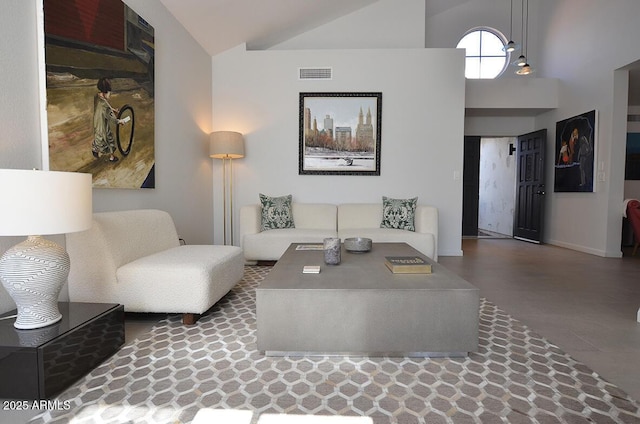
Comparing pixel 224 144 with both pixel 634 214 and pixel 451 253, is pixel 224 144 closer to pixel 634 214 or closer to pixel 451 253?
pixel 451 253

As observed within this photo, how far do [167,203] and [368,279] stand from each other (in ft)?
8.13

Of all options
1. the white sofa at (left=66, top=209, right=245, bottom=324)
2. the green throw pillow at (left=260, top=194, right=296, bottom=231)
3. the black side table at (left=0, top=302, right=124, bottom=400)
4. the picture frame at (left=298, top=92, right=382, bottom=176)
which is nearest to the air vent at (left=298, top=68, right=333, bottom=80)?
the picture frame at (left=298, top=92, right=382, bottom=176)

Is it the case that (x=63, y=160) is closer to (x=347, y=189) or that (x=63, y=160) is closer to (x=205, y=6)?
(x=205, y=6)

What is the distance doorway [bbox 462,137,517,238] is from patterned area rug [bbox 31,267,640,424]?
537cm

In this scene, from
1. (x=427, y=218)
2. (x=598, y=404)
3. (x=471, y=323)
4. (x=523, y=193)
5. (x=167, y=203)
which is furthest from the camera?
(x=523, y=193)

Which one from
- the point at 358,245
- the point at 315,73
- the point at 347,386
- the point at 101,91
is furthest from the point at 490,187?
the point at 101,91

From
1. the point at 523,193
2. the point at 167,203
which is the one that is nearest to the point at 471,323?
the point at 167,203

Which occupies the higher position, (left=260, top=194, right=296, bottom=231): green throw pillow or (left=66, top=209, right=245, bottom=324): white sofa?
(left=260, top=194, right=296, bottom=231): green throw pillow

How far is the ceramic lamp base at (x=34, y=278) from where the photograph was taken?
1.43m

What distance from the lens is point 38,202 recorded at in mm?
1333

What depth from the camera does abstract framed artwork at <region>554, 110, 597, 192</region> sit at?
4.89 metres

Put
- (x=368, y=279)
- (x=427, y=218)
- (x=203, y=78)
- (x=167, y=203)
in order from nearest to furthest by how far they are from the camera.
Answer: (x=368, y=279) → (x=167, y=203) → (x=427, y=218) → (x=203, y=78)

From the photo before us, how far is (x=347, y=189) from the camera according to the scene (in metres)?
4.72

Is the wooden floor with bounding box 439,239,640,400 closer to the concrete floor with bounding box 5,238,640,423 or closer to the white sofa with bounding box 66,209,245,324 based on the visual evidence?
the concrete floor with bounding box 5,238,640,423
